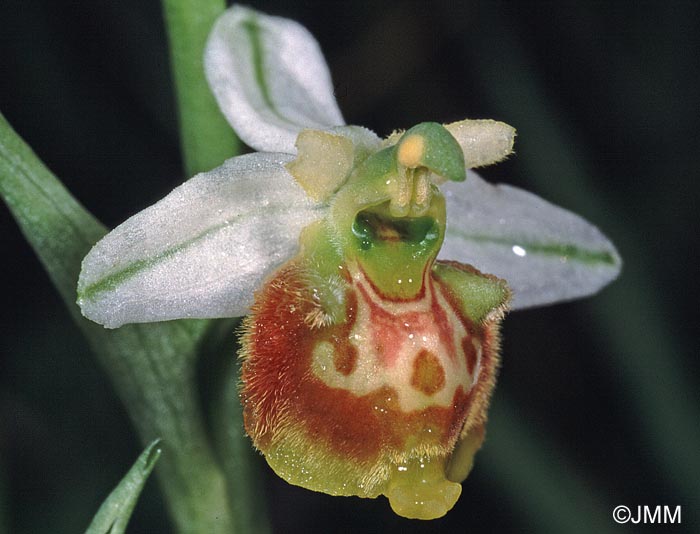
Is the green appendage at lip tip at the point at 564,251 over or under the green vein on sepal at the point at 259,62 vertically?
under

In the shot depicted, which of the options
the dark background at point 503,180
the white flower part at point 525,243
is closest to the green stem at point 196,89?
the white flower part at point 525,243

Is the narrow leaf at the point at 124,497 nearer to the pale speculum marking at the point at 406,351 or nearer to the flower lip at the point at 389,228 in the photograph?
the pale speculum marking at the point at 406,351

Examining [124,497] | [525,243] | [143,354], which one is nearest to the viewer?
[124,497]

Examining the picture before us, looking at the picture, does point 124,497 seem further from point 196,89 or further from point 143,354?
point 196,89

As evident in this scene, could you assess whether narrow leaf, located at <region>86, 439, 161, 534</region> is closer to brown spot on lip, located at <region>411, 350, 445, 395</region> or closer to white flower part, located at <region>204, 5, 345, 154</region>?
brown spot on lip, located at <region>411, 350, 445, 395</region>

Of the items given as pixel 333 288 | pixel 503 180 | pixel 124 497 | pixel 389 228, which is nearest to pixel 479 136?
pixel 389 228

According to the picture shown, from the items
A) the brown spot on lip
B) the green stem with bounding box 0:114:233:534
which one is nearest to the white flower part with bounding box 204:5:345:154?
the green stem with bounding box 0:114:233:534

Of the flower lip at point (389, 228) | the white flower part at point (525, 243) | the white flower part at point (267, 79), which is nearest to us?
the flower lip at point (389, 228)
